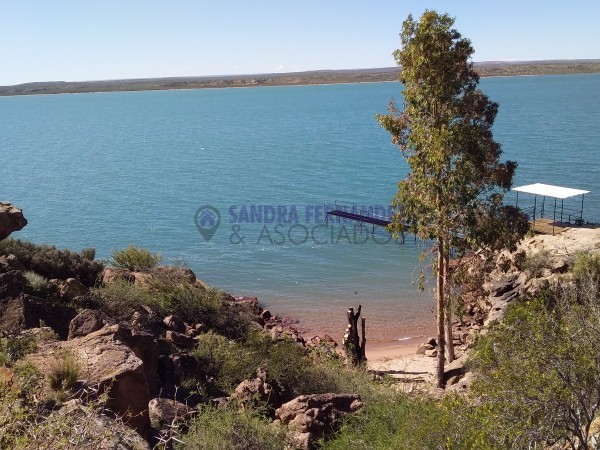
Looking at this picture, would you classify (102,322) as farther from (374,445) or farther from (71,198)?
(71,198)

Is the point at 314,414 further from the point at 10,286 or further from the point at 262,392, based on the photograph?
the point at 10,286

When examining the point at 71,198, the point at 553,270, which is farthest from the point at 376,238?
the point at 71,198

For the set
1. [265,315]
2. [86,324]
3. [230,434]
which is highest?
[86,324]

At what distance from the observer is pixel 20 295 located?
1245 centimetres

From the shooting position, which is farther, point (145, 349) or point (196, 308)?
point (196, 308)

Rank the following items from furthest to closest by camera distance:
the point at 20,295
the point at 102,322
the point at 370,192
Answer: the point at 370,192 → the point at 20,295 → the point at 102,322

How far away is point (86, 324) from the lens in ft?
36.9

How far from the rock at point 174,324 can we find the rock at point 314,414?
5.75 m

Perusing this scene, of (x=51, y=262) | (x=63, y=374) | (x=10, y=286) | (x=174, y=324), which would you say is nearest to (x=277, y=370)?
(x=174, y=324)

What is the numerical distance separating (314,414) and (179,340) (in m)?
5.34

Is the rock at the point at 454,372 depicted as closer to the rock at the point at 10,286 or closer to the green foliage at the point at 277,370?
the green foliage at the point at 277,370

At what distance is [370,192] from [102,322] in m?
38.5

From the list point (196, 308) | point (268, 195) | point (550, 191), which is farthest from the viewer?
point (268, 195)

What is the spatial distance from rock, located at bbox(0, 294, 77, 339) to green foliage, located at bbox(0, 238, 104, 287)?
502 cm
